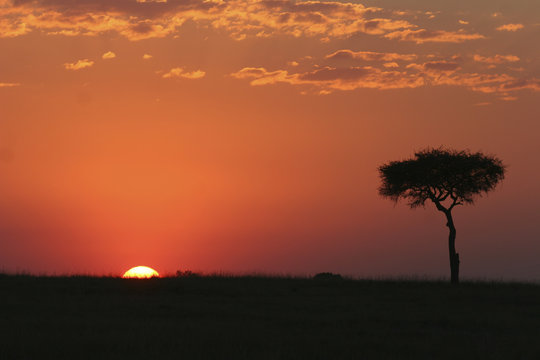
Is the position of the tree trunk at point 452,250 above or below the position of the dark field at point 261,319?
above

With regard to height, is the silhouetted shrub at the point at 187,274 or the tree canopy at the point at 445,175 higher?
the tree canopy at the point at 445,175

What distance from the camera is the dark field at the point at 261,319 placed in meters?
19.7

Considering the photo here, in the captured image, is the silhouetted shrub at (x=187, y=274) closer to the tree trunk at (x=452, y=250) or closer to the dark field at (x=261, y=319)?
the dark field at (x=261, y=319)

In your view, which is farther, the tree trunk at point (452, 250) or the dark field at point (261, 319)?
the tree trunk at point (452, 250)

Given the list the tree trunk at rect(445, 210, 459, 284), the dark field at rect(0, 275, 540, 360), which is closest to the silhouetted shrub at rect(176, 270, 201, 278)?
the dark field at rect(0, 275, 540, 360)

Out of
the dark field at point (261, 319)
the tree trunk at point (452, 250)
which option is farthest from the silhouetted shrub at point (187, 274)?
the tree trunk at point (452, 250)

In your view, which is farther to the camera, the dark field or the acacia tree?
the acacia tree

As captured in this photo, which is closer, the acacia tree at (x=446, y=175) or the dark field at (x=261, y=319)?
the dark field at (x=261, y=319)

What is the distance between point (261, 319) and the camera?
2683cm

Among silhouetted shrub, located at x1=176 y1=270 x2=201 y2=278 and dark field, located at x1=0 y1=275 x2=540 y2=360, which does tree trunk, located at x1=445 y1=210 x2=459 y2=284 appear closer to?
dark field, located at x1=0 y1=275 x2=540 y2=360

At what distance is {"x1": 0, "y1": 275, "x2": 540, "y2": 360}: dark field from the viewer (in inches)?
774

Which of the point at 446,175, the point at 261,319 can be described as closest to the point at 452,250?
the point at 446,175

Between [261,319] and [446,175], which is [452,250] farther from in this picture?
[261,319]

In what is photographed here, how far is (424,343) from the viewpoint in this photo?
70.3ft
